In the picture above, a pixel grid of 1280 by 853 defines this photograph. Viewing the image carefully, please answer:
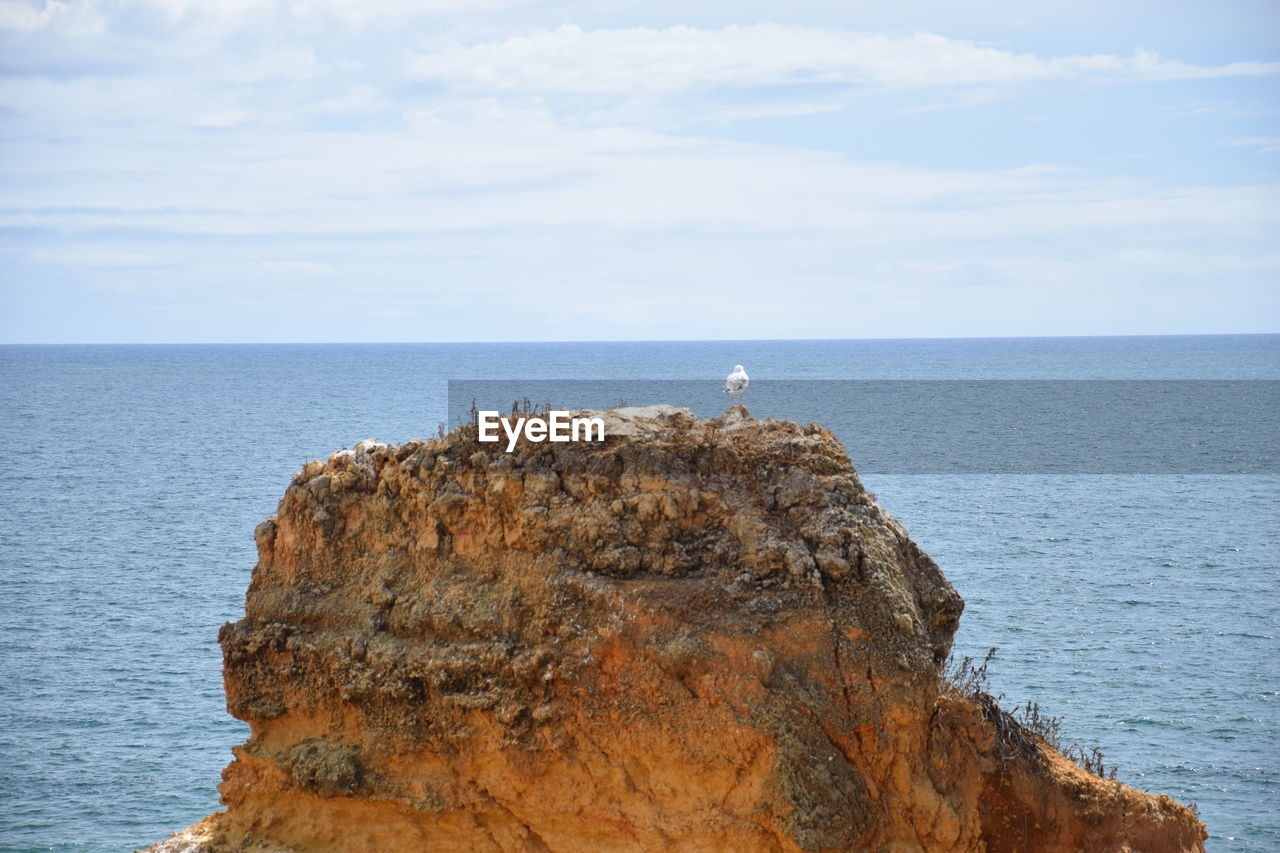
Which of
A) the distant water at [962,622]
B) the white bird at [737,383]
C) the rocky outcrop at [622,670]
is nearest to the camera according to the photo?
the rocky outcrop at [622,670]

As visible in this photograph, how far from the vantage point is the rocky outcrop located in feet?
41.2

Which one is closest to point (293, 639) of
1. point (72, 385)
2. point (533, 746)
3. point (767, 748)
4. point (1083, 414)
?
point (533, 746)

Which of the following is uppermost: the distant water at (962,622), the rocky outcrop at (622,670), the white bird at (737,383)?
the white bird at (737,383)

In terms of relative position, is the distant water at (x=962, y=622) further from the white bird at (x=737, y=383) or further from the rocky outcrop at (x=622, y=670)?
the rocky outcrop at (x=622, y=670)

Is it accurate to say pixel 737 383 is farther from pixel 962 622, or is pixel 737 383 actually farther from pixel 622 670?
pixel 622 670

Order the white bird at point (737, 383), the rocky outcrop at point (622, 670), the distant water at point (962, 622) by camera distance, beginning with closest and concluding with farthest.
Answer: the rocky outcrop at point (622, 670), the distant water at point (962, 622), the white bird at point (737, 383)

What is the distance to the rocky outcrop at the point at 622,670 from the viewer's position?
495 inches

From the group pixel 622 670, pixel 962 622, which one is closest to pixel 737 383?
pixel 962 622

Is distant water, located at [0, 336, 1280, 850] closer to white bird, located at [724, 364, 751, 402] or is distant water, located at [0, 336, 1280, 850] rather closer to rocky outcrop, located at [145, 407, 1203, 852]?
white bird, located at [724, 364, 751, 402]

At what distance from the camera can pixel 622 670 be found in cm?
1277

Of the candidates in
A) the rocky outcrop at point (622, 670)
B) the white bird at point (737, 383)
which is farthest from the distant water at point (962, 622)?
the rocky outcrop at point (622, 670)

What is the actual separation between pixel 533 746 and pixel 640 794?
1.17m

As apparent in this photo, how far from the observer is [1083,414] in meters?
133

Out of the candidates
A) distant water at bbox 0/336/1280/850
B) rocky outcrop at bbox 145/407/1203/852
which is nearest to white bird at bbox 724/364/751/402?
distant water at bbox 0/336/1280/850
